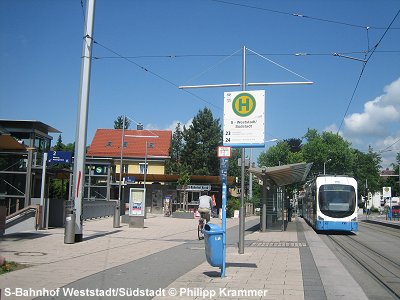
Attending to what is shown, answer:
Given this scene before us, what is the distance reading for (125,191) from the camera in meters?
53.7

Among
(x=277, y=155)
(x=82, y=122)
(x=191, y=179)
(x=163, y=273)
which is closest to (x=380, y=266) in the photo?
(x=163, y=273)

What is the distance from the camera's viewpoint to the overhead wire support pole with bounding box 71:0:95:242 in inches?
656

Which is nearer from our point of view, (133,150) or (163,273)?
(163,273)

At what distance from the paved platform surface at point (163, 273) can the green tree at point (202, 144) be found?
57666 mm

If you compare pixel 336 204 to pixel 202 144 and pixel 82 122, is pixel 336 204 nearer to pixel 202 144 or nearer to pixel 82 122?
pixel 82 122

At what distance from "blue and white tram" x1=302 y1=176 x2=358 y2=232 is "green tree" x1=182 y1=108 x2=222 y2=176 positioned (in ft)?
149

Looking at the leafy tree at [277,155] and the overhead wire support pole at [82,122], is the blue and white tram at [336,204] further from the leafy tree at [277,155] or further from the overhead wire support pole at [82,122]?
the leafy tree at [277,155]

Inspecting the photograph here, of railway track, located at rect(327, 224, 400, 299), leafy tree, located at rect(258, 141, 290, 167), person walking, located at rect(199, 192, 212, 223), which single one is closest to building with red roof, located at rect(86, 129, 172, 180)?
leafy tree, located at rect(258, 141, 290, 167)

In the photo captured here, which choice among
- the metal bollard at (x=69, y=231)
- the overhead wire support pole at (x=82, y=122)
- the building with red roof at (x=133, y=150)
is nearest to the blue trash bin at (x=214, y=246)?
the metal bollard at (x=69, y=231)

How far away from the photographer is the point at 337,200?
26625mm

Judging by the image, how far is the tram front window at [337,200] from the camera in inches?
1037

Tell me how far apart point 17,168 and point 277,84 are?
695 inches

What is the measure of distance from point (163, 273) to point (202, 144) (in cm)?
6497

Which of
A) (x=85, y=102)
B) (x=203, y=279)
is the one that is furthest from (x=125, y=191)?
(x=203, y=279)
